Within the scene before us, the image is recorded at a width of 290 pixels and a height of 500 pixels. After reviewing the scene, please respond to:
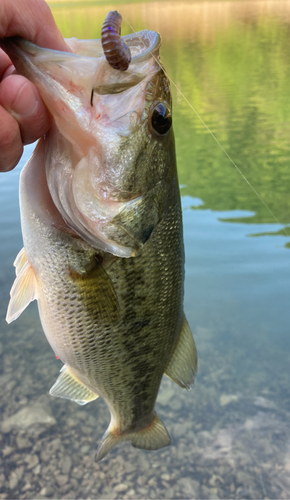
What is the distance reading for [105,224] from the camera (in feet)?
3.97

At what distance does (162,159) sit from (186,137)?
981 centimetres

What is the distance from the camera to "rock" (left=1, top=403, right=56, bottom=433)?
3.55 m

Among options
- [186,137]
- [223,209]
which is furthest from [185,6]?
[223,209]

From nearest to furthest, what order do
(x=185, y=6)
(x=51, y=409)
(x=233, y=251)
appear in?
(x=51, y=409) < (x=233, y=251) < (x=185, y=6)

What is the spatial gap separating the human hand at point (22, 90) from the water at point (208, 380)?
281 cm

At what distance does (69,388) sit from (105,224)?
3.15 ft

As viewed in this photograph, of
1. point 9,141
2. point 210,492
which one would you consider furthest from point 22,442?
point 9,141

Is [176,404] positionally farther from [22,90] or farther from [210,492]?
[22,90]

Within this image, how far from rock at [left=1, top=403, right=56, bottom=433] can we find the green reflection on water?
117 inches

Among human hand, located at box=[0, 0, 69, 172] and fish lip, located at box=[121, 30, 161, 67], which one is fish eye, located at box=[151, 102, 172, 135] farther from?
human hand, located at box=[0, 0, 69, 172]

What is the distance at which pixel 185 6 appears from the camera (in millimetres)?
30062

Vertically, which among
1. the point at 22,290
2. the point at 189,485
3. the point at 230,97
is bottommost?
the point at 230,97

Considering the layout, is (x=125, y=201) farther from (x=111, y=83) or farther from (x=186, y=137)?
(x=186, y=137)

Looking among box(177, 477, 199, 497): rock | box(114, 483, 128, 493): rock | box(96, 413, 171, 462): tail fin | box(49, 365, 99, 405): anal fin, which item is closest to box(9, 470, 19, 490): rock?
box(114, 483, 128, 493): rock
